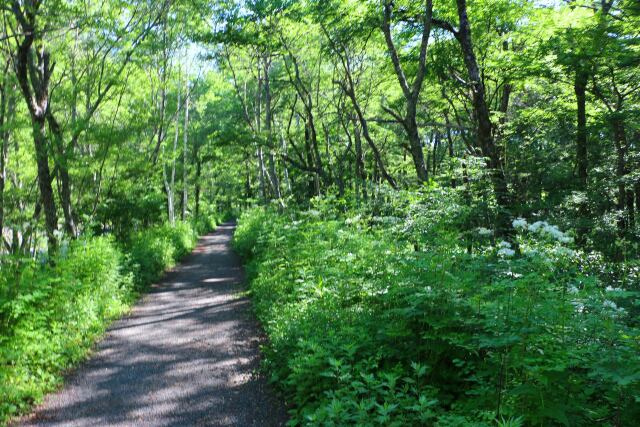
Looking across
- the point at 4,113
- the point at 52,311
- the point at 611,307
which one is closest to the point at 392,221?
the point at 611,307

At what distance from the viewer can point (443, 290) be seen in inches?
171

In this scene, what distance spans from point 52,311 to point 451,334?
577 cm

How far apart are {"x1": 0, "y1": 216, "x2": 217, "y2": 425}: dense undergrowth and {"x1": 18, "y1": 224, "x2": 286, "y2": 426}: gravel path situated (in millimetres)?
274

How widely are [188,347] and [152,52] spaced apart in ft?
42.8

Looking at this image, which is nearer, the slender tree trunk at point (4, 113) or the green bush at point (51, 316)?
the green bush at point (51, 316)

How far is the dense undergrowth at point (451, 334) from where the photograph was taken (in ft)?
9.84

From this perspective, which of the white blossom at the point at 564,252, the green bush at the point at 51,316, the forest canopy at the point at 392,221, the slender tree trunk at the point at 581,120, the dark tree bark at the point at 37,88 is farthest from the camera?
the slender tree trunk at the point at 581,120

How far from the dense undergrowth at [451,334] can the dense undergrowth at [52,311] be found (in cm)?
305

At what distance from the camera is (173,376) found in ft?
20.5

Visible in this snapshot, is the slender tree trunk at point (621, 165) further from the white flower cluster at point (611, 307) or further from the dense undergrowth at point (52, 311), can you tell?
the dense undergrowth at point (52, 311)

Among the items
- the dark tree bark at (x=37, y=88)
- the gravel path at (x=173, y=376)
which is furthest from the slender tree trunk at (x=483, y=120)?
the dark tree bark at (x=37, y=88)

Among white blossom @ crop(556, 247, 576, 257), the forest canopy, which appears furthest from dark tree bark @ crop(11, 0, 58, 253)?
white blossom @ crop(556, 247, 576, 257)

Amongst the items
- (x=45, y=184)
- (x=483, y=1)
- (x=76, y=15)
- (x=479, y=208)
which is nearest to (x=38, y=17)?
(x=76, y=15)

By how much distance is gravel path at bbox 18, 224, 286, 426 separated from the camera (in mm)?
5094
